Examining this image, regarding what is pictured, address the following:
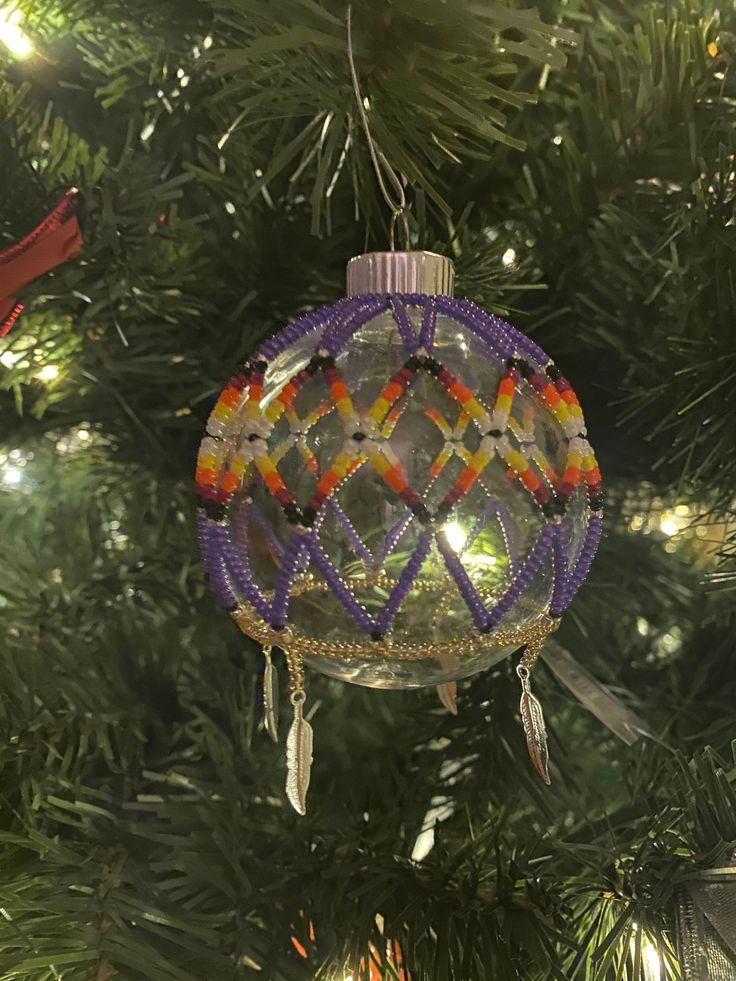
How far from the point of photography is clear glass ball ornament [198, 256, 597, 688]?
14.1 inches

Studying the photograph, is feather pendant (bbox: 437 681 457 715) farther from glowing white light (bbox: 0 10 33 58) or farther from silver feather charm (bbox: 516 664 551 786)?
glowing white light (bbox: 0 10 33 58)

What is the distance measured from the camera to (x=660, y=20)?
18.8 inches

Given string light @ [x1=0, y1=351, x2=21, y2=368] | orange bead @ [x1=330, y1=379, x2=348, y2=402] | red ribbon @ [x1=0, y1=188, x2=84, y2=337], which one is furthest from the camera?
string light @ [x1=0, y1=351, x2=21, y2=368]

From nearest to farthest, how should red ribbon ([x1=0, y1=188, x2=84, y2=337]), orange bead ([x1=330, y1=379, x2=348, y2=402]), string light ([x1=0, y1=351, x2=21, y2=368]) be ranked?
orange bead ([x1=330, y1=379, x2=348, y2=402]), red ribbon ([x1=0, y1=188, x2=84, y2=337]), string light ([x1=0, y1=351, x2=21, y2=368])

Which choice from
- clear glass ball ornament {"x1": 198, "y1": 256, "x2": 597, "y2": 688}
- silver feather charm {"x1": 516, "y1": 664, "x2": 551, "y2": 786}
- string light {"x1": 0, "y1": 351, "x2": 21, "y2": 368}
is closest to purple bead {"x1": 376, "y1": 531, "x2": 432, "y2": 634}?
clear glass ball ornament {"x1": 198, "y1": 256, "x2": 597, "y2": 688}

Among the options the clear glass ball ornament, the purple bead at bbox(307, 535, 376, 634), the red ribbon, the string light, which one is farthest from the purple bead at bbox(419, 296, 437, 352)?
the string light

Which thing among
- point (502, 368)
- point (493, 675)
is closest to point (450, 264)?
point (502, 368)

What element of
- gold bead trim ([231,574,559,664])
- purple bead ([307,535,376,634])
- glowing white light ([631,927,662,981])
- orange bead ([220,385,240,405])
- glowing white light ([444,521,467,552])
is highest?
orange bead ([220,385,240,405])

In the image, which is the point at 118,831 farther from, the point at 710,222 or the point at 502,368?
the point at 710,222

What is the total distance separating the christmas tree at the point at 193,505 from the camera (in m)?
0.44

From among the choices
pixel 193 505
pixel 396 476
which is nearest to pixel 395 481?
pixel 396 476

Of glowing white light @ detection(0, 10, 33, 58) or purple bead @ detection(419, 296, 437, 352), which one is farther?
glowing white light @ detection(0, 10, 33, 58)

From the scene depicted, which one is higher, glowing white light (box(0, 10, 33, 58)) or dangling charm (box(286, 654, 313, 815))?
glowing white light (box(0, 10, 33, 58))

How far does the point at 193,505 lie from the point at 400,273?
27 cm
